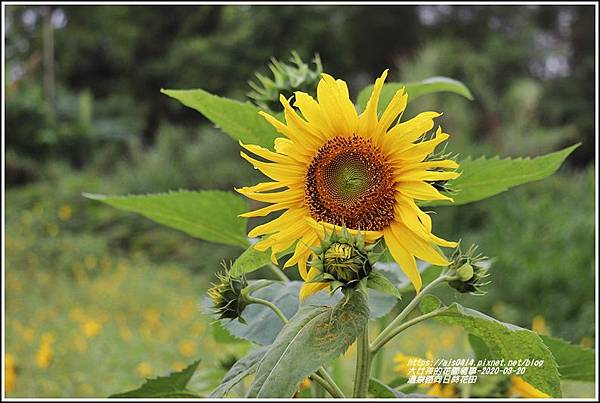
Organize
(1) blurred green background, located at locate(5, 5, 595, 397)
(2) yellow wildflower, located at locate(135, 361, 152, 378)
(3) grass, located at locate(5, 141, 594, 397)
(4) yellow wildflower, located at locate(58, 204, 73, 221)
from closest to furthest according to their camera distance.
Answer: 1. (2) yellow wildflower, located at locate(135, 361, 152, 378)
2. (3) grass, located at locate(5, 141, 594, 397)
3. (1) blurred green background, located at locate(5, 5, 595, 397)
4. (4) yellow wildflower, located at locate(58, 204, 73, 221)

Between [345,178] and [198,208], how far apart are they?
18 cm

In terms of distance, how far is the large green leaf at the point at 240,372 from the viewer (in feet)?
1.49

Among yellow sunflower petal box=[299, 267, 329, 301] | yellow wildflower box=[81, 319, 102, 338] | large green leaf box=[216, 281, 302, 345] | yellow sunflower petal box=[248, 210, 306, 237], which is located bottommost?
yellow wildflower box=[81, 319, 102, 338]

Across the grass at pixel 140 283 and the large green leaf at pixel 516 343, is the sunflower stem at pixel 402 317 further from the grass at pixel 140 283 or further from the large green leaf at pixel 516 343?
the grass at pixel 140 283

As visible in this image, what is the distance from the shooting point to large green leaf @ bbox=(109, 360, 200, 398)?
607 millimetres

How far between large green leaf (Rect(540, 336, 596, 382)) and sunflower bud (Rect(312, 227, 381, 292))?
25 centimetres

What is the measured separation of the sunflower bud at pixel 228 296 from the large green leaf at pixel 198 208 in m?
0.12

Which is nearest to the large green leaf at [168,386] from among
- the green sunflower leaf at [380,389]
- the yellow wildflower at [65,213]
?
the green sunflower leaf at [380,389]

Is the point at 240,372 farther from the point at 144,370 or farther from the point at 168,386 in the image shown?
the point at 144,370

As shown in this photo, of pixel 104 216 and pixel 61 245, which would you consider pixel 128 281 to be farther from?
pixel 104 216

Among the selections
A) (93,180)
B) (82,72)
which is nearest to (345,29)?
(82,72)

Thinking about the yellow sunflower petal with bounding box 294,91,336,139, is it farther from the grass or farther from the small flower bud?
the grass

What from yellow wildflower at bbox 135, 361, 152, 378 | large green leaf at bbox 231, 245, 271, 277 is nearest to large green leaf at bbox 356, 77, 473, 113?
large green leaf at bbox 231, 245, 271, 277

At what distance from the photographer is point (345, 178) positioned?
455 millimetres
